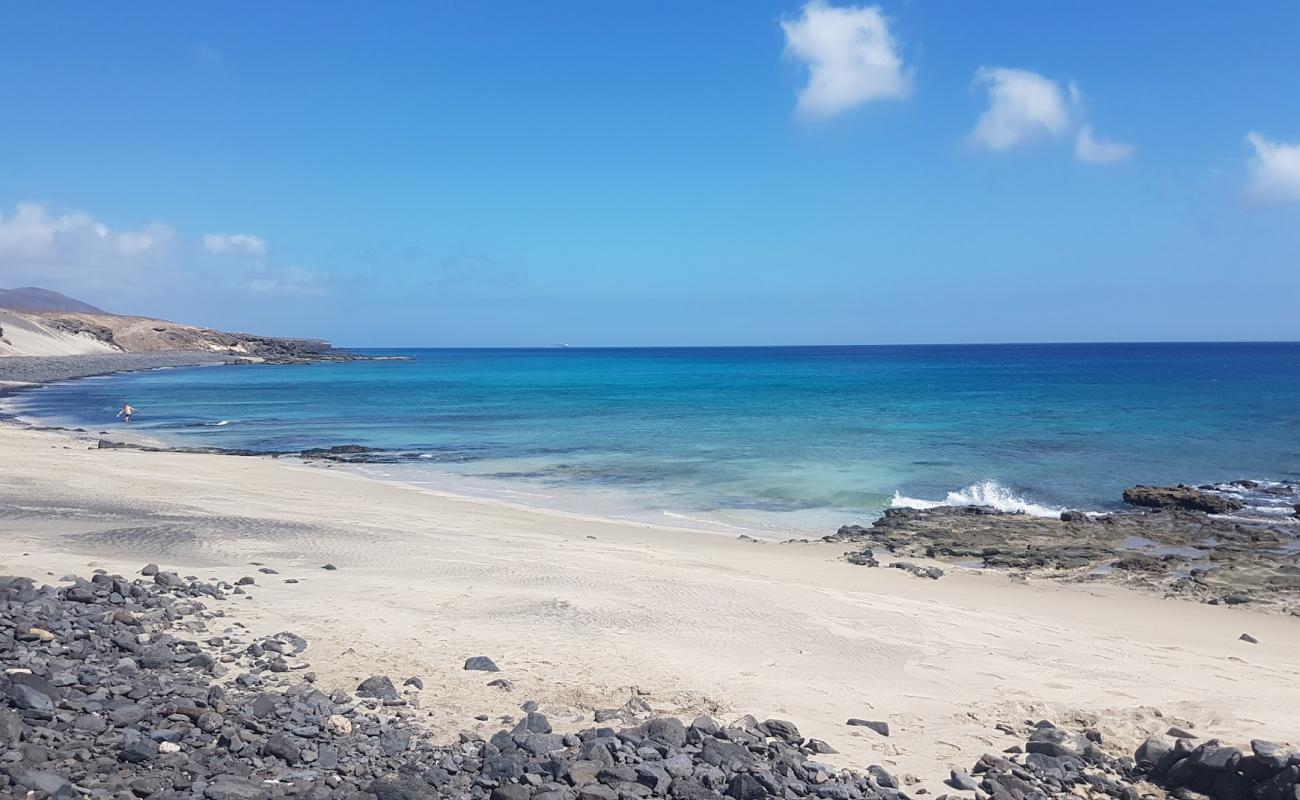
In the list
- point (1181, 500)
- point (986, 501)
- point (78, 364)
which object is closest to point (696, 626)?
point (986, 501)

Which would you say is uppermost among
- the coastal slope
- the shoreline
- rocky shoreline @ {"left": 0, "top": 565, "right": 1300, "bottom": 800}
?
Result: the coastal slope

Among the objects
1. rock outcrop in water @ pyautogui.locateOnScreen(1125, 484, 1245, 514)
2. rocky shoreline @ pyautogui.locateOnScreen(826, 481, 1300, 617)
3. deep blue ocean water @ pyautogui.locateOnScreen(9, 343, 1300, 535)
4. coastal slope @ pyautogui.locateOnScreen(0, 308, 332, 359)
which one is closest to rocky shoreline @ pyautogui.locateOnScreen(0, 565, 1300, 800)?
rocky shoreline @ pyautogui.locateOnScreen(826, 481, 1300, 617)

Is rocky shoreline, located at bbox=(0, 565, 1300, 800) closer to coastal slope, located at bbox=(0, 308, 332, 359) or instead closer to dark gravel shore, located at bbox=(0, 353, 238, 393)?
dark gravel shore, located at bbox=(0, 353, 238, 393)

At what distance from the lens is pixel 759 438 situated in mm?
32906

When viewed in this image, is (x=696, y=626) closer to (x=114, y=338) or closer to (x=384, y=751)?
(x=384, y=751)

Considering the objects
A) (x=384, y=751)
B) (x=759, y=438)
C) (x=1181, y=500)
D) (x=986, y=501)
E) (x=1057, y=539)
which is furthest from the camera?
(x=759, y=438)

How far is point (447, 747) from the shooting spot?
234 inches

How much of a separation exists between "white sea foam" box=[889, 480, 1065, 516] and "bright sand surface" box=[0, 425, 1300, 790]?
18.2 feet

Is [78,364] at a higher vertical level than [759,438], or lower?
higher

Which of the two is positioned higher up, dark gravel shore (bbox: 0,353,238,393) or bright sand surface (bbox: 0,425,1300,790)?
dark gravel shore (bbox: 0,353,238,393)

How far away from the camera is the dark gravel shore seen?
63594 mm

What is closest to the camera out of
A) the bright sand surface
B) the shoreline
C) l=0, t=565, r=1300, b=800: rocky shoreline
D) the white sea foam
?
l=0, t=565, r=1300, b=800: rocky shoreline

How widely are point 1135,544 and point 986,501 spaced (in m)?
4.75

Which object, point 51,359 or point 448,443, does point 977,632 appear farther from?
point 51,359
